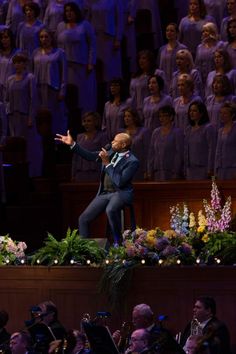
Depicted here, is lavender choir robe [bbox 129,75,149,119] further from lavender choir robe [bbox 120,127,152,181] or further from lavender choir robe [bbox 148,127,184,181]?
lavender choir robe [bbox 148,127,184,181]

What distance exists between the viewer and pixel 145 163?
1567 cm

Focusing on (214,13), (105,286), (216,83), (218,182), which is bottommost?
(105,286)

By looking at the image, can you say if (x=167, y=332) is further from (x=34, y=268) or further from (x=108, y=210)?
(x=108, y=210)

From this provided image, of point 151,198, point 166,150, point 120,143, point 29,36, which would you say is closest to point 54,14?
point 29,36

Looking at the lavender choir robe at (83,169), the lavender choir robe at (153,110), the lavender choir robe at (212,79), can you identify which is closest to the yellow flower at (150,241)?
the lavender choir robe at (83,169)

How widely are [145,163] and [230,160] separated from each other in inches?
54.2

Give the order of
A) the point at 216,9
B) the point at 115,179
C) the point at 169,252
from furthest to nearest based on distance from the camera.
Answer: the point at 216,9, the point at 115,179, the point at 169,252

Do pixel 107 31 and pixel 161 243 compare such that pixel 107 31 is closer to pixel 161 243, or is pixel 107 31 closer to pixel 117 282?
pixel 161 243

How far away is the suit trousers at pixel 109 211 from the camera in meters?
13.1

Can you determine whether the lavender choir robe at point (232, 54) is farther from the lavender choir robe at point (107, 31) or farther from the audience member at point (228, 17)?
the lavender choir robe at point (107, 31)

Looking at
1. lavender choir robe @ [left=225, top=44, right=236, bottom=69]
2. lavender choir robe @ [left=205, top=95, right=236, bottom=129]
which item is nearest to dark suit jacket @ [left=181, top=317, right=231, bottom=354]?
lavender choir robe @ [left=205, top=95, right=236, bottom=129]

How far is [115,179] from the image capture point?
13016 mm

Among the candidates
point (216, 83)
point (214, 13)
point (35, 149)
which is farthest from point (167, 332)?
point (214, 13)

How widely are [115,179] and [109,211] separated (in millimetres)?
334
